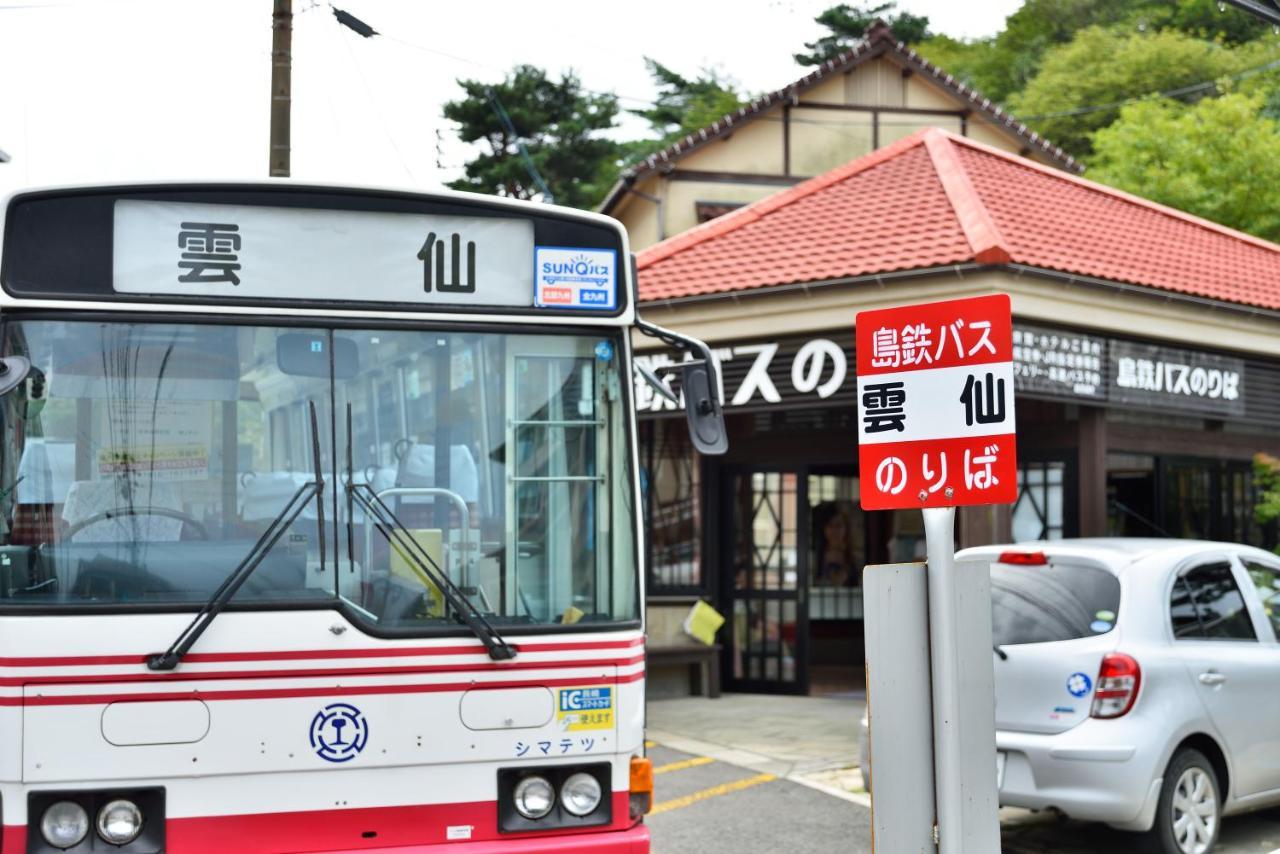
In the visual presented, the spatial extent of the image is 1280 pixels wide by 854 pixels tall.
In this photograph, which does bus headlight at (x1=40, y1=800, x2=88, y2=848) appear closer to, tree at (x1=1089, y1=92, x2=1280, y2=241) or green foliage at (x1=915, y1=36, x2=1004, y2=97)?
tree at (x1=1089, y1=92, x2=1280, y2=241)

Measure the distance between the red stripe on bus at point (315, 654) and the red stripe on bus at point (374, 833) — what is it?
0.50m

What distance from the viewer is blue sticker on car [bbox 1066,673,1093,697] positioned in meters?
7.11

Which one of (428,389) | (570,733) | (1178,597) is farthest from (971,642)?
(1178,597)

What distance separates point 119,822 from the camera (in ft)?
14.9

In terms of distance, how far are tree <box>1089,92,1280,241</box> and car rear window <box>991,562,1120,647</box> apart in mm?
18785

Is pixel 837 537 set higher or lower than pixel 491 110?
lower

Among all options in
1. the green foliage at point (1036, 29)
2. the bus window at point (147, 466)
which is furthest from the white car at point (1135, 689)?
the green foliage at point (1036, 29)

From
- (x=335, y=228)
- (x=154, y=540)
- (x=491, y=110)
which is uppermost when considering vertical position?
(x=491, y=110)

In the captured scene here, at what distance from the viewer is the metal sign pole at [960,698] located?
420 centimetres

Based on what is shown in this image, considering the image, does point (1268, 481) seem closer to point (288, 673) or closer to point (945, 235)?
point (945, 235)

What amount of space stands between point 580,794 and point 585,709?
285mm

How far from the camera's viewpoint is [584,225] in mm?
5328

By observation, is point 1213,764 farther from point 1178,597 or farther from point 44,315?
point 44,315

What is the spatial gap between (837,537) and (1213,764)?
34.7 feet
